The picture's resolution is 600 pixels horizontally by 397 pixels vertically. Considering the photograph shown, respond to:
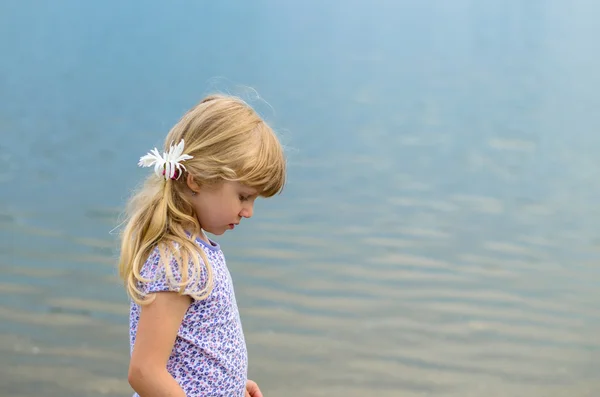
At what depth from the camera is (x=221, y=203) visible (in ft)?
4.86

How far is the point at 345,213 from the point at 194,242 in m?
3.23

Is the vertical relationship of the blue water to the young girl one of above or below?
above

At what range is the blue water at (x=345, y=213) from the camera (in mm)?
3082

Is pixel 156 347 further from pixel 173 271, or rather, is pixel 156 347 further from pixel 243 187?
pixel 243 187

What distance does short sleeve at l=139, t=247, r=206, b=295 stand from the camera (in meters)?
1.40

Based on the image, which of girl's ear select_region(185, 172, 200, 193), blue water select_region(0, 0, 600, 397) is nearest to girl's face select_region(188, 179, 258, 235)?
girl's ear select_region(185, 172, 200, 193)

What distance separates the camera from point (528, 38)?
11.0m

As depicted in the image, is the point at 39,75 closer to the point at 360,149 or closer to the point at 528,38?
the point at 360,149

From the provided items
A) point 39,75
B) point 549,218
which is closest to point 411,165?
point 549,218

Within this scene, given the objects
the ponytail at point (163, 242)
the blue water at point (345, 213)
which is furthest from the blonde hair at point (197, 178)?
the blue water at point (345, 213)

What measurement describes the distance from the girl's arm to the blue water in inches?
21.7

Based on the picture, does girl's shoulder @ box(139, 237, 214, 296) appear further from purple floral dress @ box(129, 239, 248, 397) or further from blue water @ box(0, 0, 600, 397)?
blue water @ box(0, 0, 600, 397)

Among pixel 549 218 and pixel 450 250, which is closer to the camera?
pixel 450 250

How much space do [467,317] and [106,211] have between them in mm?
1777
